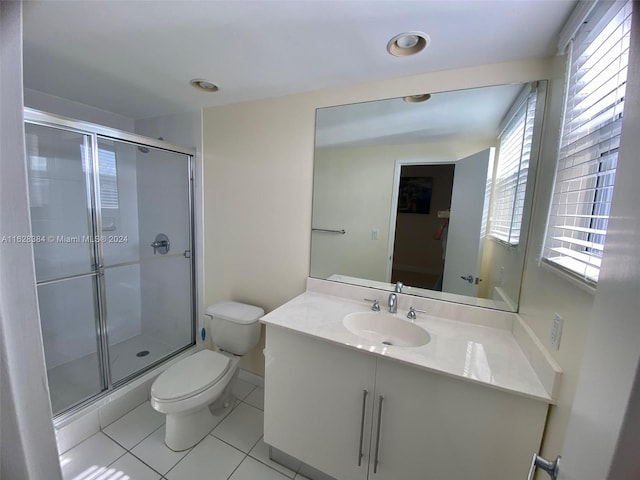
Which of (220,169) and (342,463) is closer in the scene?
(342,463)

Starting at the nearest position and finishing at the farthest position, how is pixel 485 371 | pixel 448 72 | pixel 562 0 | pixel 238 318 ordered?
pixel 562 0 < pixel 485 371 < pixel 448 72 < pixel 238 318

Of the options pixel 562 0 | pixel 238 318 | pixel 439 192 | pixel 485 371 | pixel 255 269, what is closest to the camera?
pixel 562 0

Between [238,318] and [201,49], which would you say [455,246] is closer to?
[238,318]

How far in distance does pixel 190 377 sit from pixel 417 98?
2074 mm

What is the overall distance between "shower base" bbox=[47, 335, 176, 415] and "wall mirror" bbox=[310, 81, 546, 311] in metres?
1.68

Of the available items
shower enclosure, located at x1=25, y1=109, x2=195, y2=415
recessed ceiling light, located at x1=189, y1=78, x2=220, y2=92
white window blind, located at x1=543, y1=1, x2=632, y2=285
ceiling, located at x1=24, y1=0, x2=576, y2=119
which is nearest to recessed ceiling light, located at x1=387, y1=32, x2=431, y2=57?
ceiling, located at x1=24, y1=0, x2=576, y2=119

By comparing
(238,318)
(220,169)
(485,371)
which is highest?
(220,169)

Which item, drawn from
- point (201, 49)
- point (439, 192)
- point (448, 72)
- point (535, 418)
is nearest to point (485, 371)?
point (535, 418)

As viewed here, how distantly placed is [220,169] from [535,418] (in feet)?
7.26

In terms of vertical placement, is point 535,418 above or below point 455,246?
below

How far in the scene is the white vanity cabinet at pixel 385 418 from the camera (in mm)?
896

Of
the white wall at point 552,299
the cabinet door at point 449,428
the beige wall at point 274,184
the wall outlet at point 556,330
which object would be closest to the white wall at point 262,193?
the beige wall at point 274,184

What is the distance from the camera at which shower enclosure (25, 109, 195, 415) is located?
1.74 meters

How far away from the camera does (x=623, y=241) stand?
345mm
